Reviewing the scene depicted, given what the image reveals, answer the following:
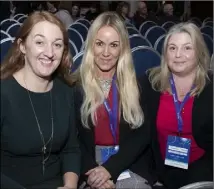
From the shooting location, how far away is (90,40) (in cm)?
210

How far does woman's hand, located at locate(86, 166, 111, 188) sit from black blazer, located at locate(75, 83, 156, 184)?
0.09ft

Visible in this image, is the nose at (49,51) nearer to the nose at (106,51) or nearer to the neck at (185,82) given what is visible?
the nose at (106,51)

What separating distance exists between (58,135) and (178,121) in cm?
70

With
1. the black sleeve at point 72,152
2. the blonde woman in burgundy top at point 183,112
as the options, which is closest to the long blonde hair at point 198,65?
the blonde woman in burgundy top at point 183,112

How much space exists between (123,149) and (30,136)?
58 cm

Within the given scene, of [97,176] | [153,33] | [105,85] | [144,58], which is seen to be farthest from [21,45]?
[153,33]

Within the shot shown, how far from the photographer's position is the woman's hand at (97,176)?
194 centimetres

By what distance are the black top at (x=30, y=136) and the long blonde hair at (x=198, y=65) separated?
0.58 meters

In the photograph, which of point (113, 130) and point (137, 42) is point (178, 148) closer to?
point (113, 130)

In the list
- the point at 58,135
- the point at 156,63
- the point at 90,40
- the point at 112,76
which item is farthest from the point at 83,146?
the point at 156,63

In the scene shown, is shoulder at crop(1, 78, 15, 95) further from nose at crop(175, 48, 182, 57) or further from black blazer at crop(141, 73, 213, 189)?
nose at crop(175, 48, 182, 57)

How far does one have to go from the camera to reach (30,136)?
5.62 feet

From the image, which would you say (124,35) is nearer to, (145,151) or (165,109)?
(165,109)

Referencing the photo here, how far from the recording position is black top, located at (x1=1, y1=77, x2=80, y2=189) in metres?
1.69
